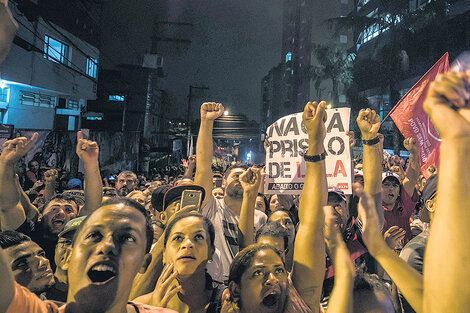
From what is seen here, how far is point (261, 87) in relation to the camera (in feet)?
347

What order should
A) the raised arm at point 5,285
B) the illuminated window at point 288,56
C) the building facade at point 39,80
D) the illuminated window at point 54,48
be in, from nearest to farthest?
the raised arm at point 5,285
the building facade at point 39,80
the illuminated window at point 54,48
the illuminated window at point 288,56

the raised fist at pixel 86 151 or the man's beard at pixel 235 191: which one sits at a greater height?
the raised fist at pixel 86 151

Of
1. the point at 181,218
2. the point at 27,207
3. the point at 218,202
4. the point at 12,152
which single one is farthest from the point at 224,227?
the point at 27,207

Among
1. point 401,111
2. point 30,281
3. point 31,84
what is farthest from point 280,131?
point 31,84

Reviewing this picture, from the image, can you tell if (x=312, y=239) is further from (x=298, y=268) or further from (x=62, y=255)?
(x=62, y=255)

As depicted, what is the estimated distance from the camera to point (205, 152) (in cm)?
371

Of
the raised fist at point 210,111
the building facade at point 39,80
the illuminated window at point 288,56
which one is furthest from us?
the illuminated window at point 288,56

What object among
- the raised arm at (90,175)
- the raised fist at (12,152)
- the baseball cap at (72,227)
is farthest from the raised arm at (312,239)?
the raised fist at (12,152)

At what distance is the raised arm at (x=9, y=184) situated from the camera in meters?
3.13

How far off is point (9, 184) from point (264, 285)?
262 cm

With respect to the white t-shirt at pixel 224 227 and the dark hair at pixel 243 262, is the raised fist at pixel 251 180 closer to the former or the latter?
the white t-shirt at pixel 224 227

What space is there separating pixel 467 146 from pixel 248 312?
5.14 ft

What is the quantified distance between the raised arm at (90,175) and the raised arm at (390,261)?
8.74ft

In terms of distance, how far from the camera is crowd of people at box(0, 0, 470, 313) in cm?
119
